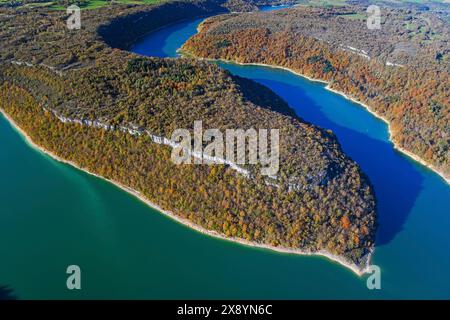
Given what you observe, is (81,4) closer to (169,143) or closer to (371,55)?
(371,55)

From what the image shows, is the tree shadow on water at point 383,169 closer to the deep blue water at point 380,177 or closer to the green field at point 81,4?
the deep blue water at point 380,177

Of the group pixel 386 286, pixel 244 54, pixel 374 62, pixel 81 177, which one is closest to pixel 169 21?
pixel 244 54

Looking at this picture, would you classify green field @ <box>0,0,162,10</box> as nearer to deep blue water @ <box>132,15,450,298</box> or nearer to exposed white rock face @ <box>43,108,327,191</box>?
deep blue water @ <box>132,15,450,298</box>

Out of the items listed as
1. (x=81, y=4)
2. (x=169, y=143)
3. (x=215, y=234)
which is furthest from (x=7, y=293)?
(x=81, y=4)

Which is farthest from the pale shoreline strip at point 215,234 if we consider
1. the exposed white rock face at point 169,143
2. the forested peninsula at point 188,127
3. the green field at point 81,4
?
the green field at point 81,4

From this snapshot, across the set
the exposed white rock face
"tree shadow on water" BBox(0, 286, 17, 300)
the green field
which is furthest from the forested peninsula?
the green field

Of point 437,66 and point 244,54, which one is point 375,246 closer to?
point 437,66
